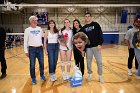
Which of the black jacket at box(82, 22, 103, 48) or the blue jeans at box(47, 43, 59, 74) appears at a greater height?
the black jacket at box(82, 22, 103, 48)

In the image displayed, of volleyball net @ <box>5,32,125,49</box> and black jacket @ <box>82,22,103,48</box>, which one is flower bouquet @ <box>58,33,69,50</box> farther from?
volleyball net @ <box>5,32,125,49</box>

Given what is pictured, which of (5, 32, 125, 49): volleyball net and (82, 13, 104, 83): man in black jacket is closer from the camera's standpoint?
(82, 13, 104, 83): man in black jacket

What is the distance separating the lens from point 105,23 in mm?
18906

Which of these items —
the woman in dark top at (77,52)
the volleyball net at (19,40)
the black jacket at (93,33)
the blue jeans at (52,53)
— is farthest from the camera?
the volleyball net at (19,40)

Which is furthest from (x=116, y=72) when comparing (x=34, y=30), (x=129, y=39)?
(x=34, y=30)

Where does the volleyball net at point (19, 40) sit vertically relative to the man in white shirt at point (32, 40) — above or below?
below

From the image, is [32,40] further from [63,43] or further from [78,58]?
[78,58]

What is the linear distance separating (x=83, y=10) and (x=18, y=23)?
21.1ft

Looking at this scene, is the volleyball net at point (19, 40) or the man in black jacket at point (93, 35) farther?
the volleyball net at point (19, 40)

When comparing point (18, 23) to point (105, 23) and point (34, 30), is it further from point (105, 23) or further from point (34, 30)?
point (34, 30)

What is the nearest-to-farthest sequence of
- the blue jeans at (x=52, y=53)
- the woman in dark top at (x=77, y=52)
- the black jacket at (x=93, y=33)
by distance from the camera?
the black jacket at (x=93, y=33)
the woman in dark top at (x=77, y=52)
the blue jeans at (x=52, y=53)

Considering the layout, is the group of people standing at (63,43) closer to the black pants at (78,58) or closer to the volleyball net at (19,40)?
the black pants at (78,58)

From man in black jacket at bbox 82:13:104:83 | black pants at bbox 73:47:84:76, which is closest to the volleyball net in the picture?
black pants at bbox 73:47:84:76

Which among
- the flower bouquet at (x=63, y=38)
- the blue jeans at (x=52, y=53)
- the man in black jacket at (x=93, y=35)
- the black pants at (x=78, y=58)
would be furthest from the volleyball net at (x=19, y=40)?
the man in black jacket at (x=93, y=35)
